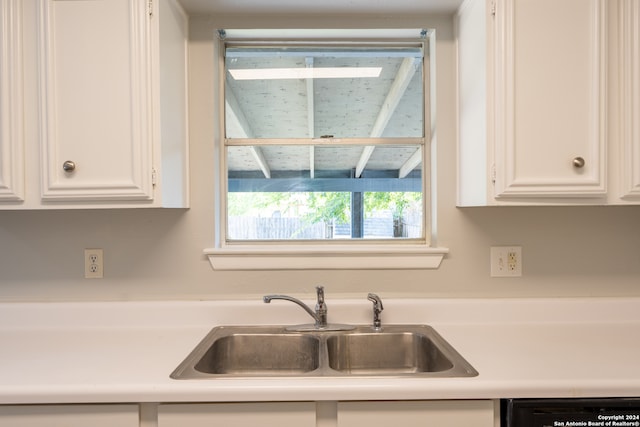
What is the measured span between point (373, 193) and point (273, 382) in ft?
3.26

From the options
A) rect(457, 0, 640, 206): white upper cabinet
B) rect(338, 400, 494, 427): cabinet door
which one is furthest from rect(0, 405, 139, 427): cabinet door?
rect(457, 0, 640, 206): white upper cabinet

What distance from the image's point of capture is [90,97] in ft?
4.23

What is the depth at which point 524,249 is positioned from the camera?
5.33 ft

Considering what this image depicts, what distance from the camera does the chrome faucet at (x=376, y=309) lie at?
151 cm

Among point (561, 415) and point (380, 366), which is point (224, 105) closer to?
point (380, 366)

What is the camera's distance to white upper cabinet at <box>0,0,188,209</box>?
50.6 inches

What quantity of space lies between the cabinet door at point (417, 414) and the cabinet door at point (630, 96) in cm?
87

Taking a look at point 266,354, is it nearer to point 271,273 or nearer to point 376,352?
point 271,273

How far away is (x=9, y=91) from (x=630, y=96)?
203 cm

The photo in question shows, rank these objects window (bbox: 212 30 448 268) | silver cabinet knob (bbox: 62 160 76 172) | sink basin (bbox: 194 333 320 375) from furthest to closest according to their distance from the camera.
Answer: window (bbox: 212 30 448 268), sink basin (bbox: 194 333 320 375), silver cabinet knob (bbox: 62 160 76 172)

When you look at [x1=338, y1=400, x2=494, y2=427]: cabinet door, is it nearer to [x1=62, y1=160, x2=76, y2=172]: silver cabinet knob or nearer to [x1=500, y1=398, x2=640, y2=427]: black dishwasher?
[x1=500, y1=398, x2=640, y2=427]: black dishwasher

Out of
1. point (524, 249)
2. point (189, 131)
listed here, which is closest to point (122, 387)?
point (189, 131)

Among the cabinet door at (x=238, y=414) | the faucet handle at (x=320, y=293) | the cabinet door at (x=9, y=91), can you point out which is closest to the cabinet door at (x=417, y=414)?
the cabinet door at (x=238, y=414)

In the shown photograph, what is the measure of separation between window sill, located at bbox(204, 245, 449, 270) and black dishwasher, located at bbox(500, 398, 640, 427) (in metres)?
0.67
